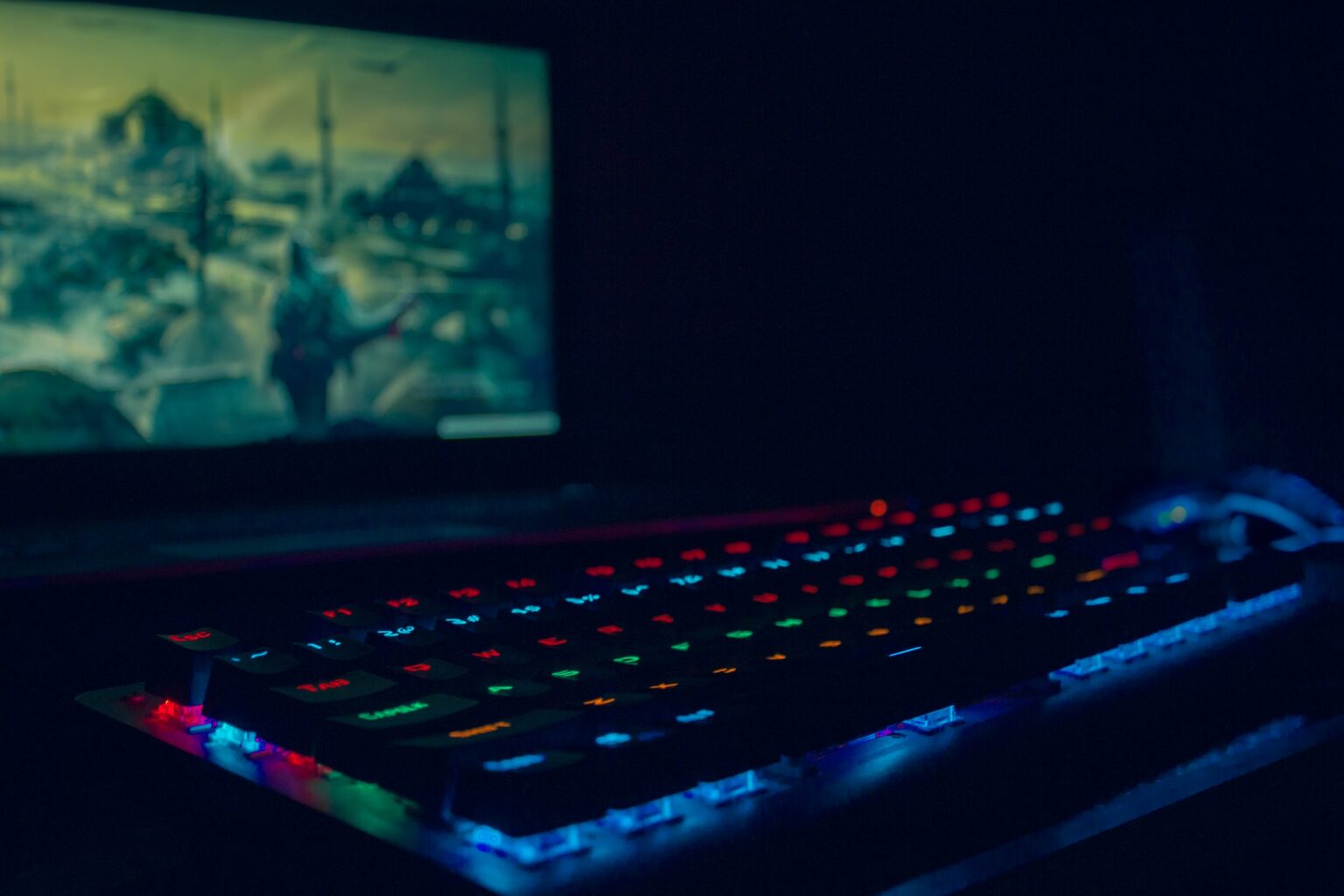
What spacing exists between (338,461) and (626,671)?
0.62 m

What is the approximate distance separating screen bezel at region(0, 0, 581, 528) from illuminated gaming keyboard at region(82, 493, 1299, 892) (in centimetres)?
30

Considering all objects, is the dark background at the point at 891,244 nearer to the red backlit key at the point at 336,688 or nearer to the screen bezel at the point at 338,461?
the screen bezel at the point at 338,461

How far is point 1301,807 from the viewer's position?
530 mm

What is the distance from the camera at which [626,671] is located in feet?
Result: 1.76

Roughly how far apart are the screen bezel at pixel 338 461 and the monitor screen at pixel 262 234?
0.01m

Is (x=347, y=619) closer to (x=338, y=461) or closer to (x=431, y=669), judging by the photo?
(x=431, y=669)

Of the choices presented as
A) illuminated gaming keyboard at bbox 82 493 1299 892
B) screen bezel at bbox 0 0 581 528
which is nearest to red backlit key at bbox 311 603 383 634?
illuminated gaming keyboard at bbox 82 493 1299 892

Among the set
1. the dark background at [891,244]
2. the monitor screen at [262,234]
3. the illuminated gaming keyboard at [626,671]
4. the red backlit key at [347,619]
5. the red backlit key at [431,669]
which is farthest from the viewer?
the dark background at [891,244]

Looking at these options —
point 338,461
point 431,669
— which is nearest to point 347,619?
point 431,669

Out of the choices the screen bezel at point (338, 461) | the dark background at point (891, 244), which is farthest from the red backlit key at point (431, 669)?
the dark background at point (891, 244)

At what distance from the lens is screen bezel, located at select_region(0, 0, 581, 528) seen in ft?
3.15

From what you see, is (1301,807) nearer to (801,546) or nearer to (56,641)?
(801,546)

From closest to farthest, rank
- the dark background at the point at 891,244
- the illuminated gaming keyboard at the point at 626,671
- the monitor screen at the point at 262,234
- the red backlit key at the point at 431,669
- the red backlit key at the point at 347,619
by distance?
the illuminated gaming keyboard at the point at 626,671 < the red backlit key at the point at 431,669 < the red backlit key at the point at 347,619 < the monitor screen at the point at 262,234 < the dark background at the point at 891,244

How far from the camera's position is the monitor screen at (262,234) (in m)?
0.94
